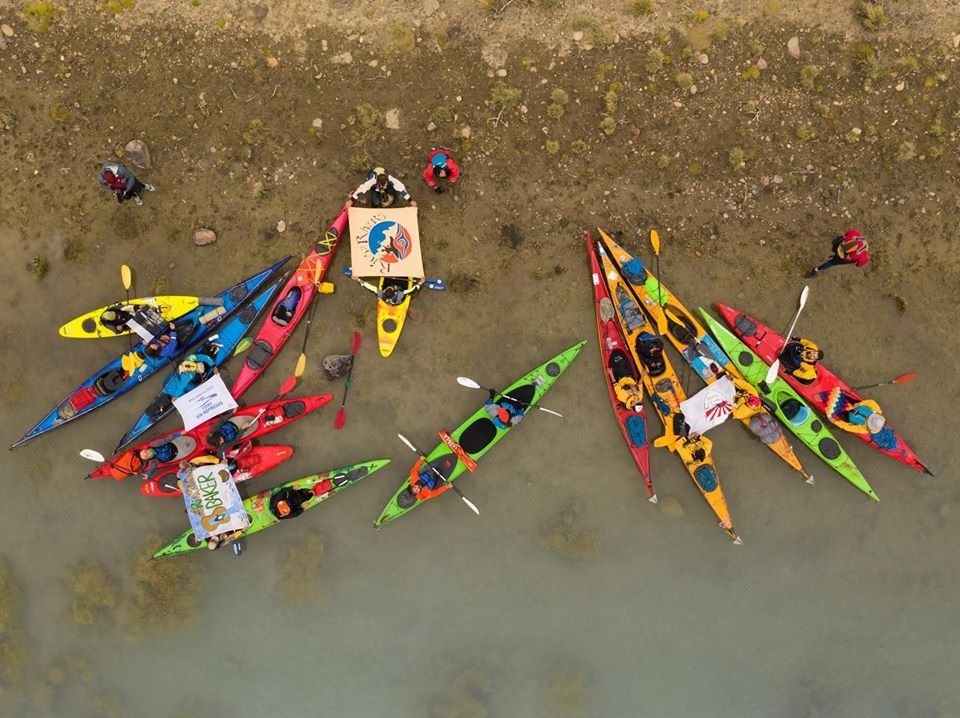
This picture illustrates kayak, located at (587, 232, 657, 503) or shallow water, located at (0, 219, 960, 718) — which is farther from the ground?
kayak, located at (587, 232, 657, 503)

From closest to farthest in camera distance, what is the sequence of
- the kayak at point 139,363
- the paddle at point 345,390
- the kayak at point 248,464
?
the kayak at point 139,363
the kayak at point 248,464
the paddle at point 345,390

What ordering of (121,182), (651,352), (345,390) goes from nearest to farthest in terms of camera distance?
1. (121,182)
2. (651,352)
3. (345,390)

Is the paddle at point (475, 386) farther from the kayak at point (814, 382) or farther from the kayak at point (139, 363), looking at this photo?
the kayak at point (139, 363)

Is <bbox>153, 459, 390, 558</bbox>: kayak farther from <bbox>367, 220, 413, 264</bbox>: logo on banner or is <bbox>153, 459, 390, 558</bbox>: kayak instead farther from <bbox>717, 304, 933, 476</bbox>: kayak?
<bbox>717, 304, 933, 476</bbox>: kayak

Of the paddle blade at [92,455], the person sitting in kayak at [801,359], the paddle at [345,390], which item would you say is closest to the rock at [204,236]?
the paddle at [345,390]

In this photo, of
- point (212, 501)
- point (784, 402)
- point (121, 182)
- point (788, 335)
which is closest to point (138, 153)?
point (121, 182)

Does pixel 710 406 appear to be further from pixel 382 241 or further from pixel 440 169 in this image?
pixel 382 241

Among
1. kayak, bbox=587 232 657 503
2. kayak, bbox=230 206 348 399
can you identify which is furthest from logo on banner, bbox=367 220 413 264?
kayak, bbox=587 232 657 503
